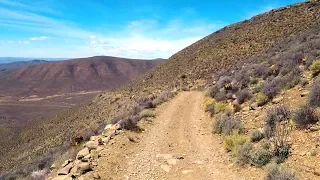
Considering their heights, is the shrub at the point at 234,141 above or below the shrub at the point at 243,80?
below

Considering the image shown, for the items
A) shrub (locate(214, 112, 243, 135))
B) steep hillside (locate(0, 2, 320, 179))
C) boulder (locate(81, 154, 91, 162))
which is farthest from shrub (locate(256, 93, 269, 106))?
steep hillside (locate(0, 2, 320, 179))

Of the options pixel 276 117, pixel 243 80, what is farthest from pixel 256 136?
pixel 243 80

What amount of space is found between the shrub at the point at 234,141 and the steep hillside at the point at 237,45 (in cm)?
2329

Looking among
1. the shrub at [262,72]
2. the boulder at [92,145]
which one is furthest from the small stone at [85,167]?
the shrub at [262,72]

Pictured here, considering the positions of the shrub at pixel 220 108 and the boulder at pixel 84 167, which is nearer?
the boulder at pixel 84 167

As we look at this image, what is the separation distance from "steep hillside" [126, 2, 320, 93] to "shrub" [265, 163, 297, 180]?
85.8 ft

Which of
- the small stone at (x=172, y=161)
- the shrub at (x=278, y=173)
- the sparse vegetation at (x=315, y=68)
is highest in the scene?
the sparse vegetation at (x=315, y=68)

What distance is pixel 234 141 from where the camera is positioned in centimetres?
960

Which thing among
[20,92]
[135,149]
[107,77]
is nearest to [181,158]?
[135,149]

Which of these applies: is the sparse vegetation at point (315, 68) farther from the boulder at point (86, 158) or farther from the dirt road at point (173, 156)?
the boulder at point (86, 158)

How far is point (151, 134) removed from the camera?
41.3 feet

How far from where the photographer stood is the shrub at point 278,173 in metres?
6.36

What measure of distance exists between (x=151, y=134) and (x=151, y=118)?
9.52 feet

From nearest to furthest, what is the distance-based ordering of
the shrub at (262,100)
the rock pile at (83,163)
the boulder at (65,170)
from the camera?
1. the rock pile at (83,163)
2. the boulder at (65,170)
3. the shrub at (262,100)
